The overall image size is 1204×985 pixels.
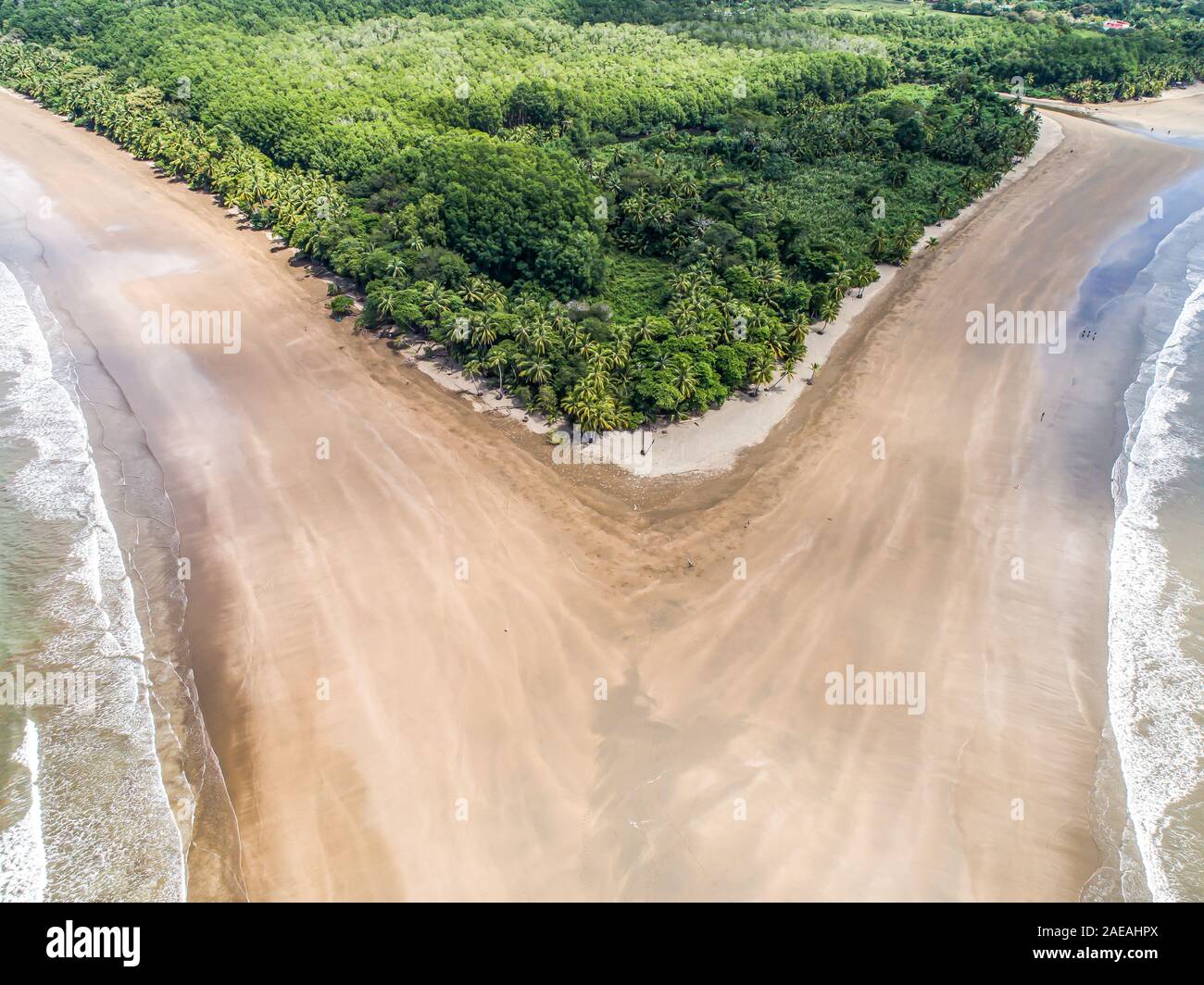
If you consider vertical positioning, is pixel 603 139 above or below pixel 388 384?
above

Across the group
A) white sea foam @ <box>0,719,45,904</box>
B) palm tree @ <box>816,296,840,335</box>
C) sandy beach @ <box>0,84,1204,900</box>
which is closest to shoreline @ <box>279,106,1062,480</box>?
palm tree @ <box>816,296,840,335</box>

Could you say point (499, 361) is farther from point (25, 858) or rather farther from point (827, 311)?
point (25, 858)

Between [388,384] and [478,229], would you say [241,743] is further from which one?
[478,229]

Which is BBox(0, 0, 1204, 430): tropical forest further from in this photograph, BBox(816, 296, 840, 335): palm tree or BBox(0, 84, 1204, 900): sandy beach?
BBox(0, 84, 1204, 900): sandy beach

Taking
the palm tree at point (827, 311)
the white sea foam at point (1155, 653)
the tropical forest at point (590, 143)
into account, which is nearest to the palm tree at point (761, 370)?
the tropical forest at point (590, 143)

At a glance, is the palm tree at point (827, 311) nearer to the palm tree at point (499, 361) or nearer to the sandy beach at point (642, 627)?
the sandy beach at point (642, 627)
